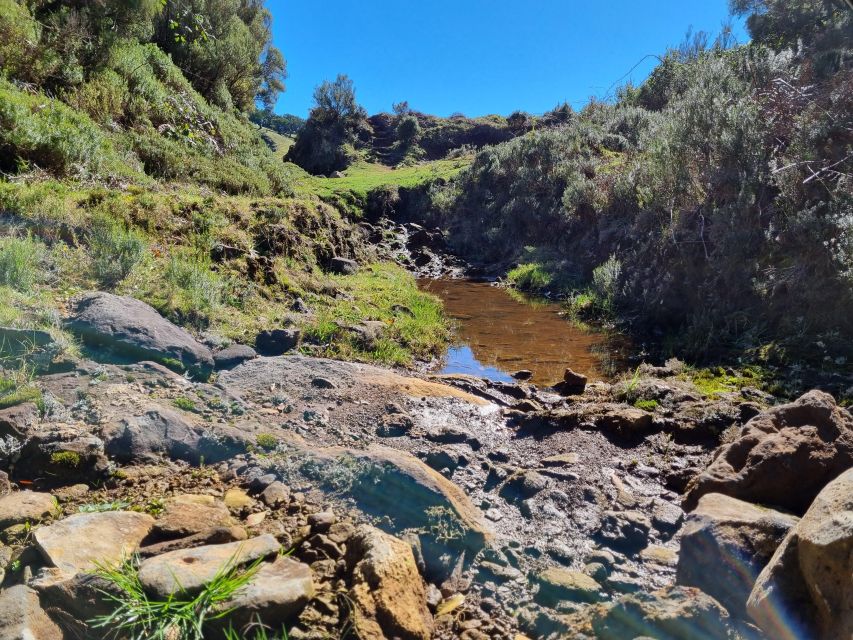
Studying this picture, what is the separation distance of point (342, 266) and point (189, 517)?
1033cm

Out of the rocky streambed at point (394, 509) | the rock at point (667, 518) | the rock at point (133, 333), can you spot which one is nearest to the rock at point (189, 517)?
the rocky streambed at point (394, 509)

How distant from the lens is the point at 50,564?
2.36 meters

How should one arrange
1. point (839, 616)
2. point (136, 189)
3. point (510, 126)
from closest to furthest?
1. point (839, 616)
2. point (136, 189)
3. point (510, 126)

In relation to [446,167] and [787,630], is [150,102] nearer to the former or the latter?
[787,630]

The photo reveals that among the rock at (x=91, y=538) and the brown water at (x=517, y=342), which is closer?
the rock at (x=91, y=538)

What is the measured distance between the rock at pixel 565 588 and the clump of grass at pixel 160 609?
1.67 meters

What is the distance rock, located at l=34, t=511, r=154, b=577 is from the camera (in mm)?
2379

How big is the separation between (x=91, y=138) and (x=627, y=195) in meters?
13.3

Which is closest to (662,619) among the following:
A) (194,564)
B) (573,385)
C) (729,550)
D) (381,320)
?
(729,550)

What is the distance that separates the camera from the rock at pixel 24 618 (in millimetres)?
1965

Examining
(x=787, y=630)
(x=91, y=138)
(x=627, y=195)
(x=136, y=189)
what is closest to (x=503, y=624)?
(x=787, y=630)

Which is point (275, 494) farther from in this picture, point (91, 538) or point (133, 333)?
point (133, 333)

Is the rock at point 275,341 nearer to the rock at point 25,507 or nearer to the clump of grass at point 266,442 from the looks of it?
the clump of grass at point 266,442

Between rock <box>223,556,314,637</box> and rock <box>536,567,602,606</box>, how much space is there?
1353mm
